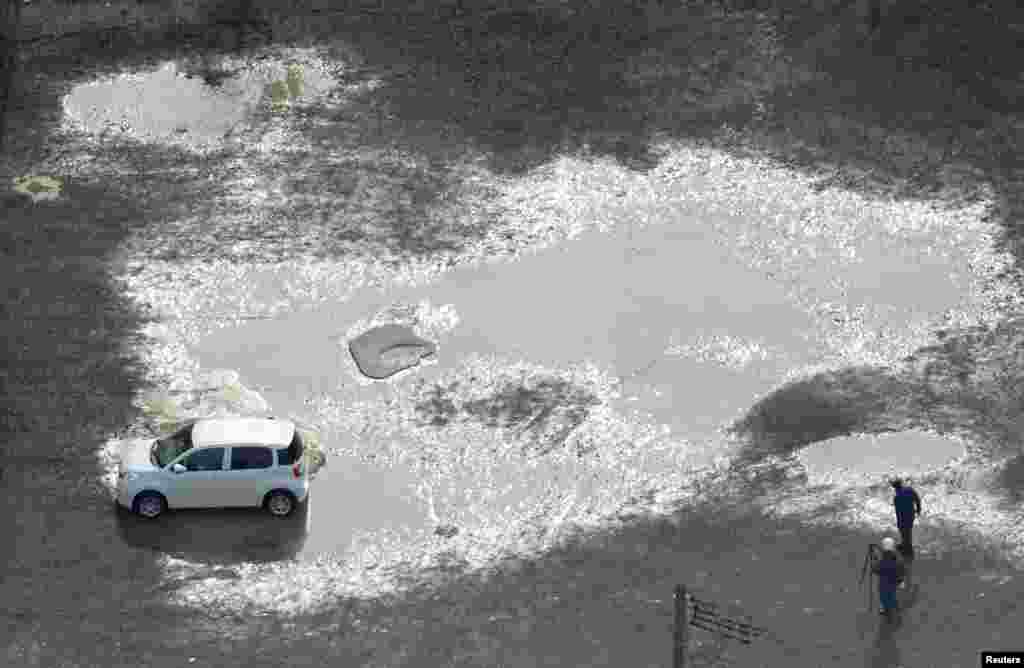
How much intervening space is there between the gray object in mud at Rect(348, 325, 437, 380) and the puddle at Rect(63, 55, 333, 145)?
9.50 m

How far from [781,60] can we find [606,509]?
18.7m

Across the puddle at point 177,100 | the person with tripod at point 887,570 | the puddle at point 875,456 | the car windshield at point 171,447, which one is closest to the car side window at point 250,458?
the car windshield at point 171,447

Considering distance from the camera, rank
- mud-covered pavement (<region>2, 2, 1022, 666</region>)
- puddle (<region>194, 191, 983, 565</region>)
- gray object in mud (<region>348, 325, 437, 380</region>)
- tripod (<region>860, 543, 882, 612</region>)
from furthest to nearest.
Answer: gray object in mud (<region>348, 325, 437, 380</region>) → puddle (<region>194, 191, 983, 565</region>) → mud-covered pavement (<region>2, 2, 1022, 666</region>) → tripod (<region>860, 543, 882, 612</region>)

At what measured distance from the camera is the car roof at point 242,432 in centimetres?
3894

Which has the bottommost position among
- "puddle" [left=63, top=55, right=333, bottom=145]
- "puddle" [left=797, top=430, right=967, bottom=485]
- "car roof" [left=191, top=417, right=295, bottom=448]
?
"puddle" [left=797, top=430, right=967, bottom=485]

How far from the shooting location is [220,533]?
128 ft

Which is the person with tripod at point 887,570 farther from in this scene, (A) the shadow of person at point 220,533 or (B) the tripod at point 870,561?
(A) the shadow of person at point 220,533

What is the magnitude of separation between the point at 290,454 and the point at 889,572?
1222 cm

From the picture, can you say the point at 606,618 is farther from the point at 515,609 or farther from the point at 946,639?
the point at 946,639

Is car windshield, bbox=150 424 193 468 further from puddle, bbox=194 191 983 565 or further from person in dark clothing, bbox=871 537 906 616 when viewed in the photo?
person in dark clothing, bbox=871 537 906 616

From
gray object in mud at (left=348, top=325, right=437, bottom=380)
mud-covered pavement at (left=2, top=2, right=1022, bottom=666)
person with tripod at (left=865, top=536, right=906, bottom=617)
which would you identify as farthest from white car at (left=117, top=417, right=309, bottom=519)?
person with tripod at (left=865, top=536, right=906, bottom=617)

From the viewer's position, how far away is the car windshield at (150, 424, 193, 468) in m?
39.1

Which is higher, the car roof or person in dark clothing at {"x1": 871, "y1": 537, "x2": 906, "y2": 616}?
the car roof

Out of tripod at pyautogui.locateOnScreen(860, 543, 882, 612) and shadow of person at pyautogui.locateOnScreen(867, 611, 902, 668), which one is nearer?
shadow of person at pyautogui.locateOnScreen(867, 611, 902, 668)
